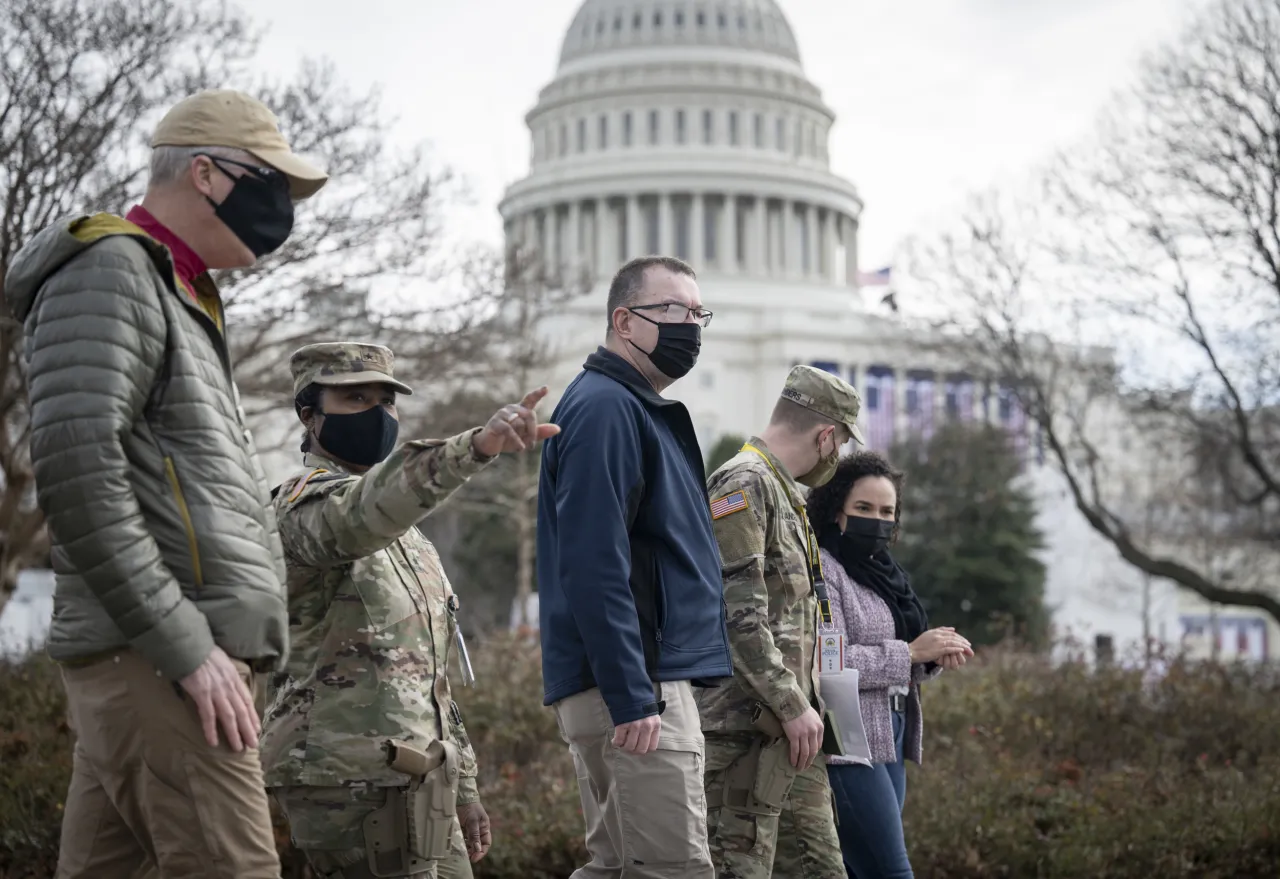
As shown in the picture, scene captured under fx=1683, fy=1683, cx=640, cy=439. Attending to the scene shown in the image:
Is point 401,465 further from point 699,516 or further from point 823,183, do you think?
point 823,183

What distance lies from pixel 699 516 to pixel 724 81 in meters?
80.1

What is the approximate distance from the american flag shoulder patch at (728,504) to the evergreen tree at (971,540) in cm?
3245

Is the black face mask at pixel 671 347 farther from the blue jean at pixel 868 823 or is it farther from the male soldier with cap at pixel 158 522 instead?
the blue jean at pixel 868 823

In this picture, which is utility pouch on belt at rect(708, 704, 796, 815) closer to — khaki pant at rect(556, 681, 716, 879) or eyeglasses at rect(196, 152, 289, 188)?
khaki pant at rect(556, 681, 716, 879)

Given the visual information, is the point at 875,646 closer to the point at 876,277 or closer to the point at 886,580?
the point at 886,580

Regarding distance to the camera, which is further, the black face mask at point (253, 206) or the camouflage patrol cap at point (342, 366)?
the camouflage patrol cap at point (342, 366)

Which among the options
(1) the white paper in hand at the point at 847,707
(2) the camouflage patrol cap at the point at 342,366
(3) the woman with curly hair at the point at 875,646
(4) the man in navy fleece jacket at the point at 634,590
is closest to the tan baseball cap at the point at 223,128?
(2) the camouflage patrol cap at the point at 342,366

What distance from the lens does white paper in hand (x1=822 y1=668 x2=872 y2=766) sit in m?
5.34

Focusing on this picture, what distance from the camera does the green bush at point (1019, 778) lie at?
7430 millimetres

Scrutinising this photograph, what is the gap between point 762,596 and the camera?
Answer: 489cm

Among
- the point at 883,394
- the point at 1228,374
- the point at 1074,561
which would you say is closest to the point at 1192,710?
the point at 1228,374

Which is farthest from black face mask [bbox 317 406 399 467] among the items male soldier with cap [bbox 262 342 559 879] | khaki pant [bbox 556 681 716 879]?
khaki pant [bbox 556 681 716 879]

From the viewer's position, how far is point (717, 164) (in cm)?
7962

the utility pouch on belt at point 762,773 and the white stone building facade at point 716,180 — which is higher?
the white stone building facade at point 716,180
